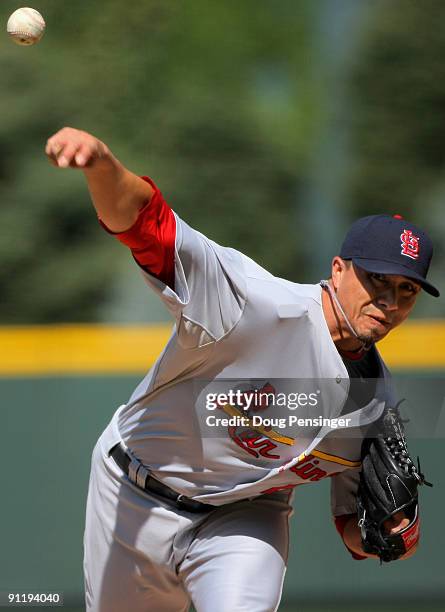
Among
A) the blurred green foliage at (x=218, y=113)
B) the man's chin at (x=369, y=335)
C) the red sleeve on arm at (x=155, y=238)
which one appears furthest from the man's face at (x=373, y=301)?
the blurred green foliage at (x=218, y=113)

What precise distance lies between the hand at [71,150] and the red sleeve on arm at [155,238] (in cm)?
23

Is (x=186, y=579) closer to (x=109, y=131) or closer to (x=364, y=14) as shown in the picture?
(x=109, y=131)

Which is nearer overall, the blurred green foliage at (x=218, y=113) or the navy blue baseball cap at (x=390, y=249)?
the navy blue baseball cap at (x=390, y=249)

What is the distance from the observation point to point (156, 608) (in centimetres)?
305

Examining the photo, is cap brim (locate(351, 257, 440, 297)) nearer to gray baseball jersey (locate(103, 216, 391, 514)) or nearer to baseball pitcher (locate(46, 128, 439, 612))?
baseball pitcher (locate(46, 128, 439, 612))

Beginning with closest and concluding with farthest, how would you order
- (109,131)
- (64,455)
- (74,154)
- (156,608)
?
1. (74,154)
2. (156,608)
3. (64,455)
4. (109,131)

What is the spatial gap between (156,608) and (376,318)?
1.14 meters

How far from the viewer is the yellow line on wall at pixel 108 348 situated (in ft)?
12.9

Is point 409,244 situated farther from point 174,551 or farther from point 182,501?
point 174,551

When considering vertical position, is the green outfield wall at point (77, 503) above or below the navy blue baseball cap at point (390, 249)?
below

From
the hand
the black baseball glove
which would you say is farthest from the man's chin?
the hand

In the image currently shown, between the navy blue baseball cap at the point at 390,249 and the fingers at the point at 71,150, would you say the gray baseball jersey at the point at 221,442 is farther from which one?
the fingers at the point at 71,150

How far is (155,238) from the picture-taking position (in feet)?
7.41

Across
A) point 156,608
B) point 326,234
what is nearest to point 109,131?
point 326,234
